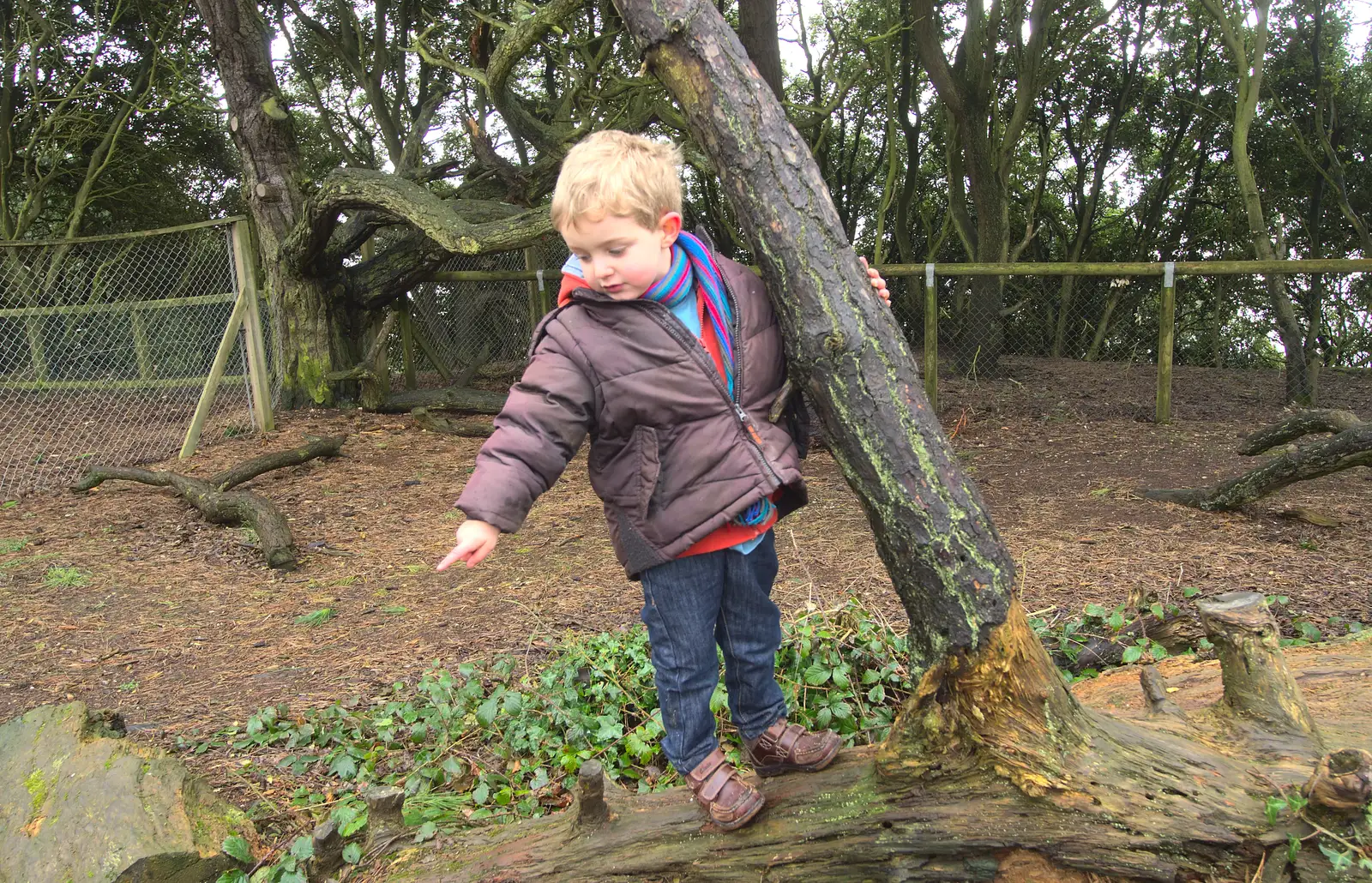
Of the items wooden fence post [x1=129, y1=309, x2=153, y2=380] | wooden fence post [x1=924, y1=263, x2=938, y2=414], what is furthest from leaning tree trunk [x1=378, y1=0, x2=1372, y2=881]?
wooden fence post [x1=129, y1=309, x2=153, y2=380]

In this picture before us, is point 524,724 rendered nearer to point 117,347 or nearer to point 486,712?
point 486,712

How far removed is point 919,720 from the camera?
6.92 ft

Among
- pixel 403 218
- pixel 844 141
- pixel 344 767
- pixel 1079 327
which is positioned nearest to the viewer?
pixel 344 767

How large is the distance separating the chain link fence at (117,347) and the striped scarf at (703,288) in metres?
7.13

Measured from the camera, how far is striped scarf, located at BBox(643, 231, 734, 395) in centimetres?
210

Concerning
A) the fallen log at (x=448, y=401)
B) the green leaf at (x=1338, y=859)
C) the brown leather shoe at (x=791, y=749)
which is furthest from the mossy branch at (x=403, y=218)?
the green leaf at (x=1338, y=859)

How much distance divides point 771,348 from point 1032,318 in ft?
34.3

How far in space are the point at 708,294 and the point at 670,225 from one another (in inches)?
7.8

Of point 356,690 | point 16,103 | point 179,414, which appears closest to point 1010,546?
point 356,690

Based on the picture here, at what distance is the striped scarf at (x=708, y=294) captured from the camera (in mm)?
2094

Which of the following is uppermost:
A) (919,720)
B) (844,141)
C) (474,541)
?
(844,141)

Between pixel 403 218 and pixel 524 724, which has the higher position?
pixel 403 218

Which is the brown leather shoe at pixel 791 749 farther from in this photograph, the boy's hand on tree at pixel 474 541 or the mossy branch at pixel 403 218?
the mossy branch at pixel 403 218

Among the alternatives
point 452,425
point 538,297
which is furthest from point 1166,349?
point 452,425
